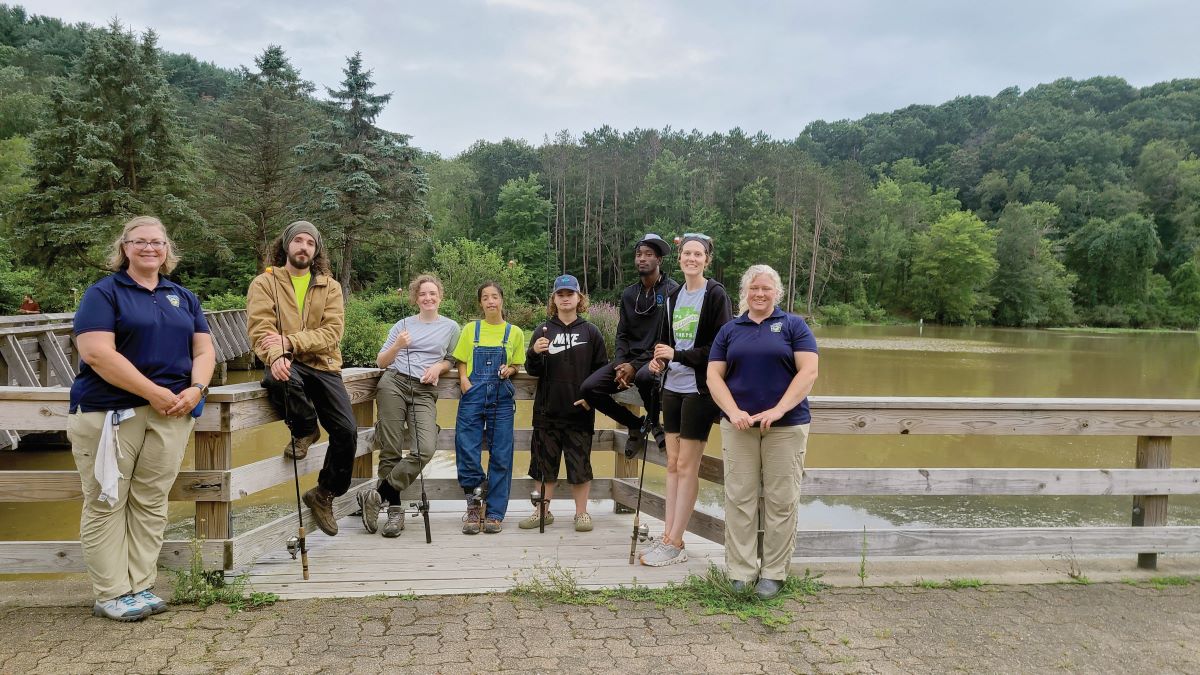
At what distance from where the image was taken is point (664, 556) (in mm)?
3660

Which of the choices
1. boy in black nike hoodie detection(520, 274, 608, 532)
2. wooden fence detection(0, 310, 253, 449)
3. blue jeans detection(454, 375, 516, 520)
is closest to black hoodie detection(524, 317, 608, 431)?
boy in black nike hoodie detection(520, 274, 608, 532)

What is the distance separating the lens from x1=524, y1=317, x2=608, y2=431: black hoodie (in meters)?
4.16

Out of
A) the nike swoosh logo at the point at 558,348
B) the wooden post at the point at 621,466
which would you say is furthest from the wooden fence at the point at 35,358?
the wooden post at the point at 621,466

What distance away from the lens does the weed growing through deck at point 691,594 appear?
314cm

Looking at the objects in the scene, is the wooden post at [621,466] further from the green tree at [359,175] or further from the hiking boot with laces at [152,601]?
the green tree at [359,175]

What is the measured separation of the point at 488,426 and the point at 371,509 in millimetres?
812

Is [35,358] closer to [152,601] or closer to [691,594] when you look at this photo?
[152,601]

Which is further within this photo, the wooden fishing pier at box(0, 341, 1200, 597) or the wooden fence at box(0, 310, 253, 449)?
the wooden fence at box(0, 310, 253, 449)

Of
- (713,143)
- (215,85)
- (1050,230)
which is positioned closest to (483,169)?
(713,143)

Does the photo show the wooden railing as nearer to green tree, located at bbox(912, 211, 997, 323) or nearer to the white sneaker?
the white sneaker

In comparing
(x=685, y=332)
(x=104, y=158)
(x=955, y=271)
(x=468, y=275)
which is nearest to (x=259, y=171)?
(x=104, y=158)

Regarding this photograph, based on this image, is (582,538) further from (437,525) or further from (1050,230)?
(1050,230)

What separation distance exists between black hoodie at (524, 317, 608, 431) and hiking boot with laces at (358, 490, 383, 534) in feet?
3.37

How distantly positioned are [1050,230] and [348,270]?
63911mm
